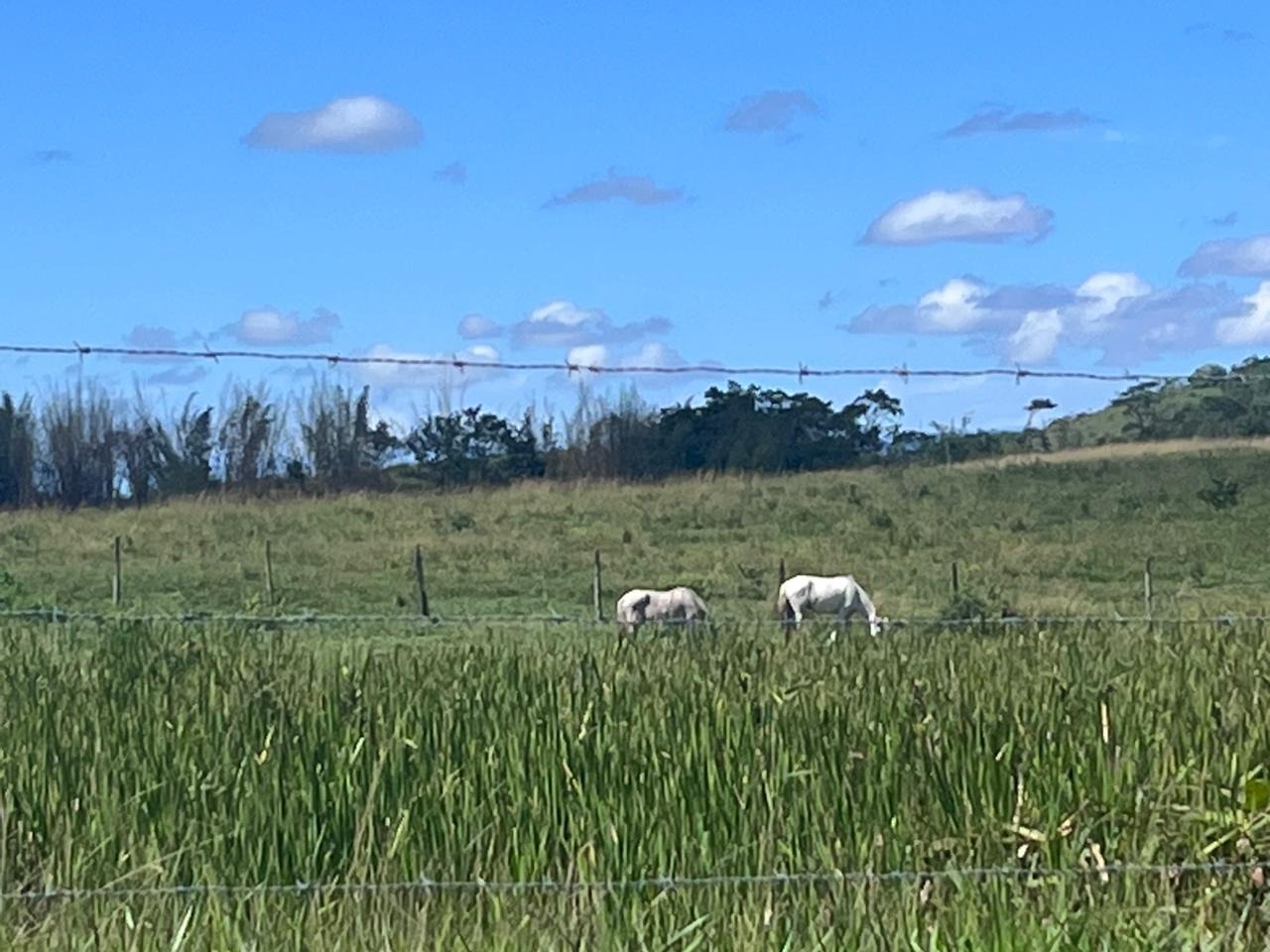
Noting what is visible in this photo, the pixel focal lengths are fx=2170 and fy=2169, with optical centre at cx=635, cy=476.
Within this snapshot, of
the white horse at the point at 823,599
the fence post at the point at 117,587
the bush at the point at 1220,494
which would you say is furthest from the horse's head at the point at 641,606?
the bush at the point at 1220,494

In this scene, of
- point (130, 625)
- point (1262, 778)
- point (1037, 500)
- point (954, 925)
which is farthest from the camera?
point (1037, 500)

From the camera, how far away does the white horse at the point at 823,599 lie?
73.1 feet

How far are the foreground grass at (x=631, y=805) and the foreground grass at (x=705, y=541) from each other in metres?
16.5

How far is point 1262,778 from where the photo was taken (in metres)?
7.25

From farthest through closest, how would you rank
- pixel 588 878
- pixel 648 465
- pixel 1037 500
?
pixel 1037 500 → pixel 648 465 → pixel 588 878

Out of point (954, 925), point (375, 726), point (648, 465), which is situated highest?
point (648, 465)

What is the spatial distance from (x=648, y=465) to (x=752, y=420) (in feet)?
8.13

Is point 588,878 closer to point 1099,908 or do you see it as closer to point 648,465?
point 1099,908

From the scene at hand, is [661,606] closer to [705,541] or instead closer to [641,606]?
[641,606]

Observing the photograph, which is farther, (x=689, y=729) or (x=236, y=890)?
(x=689, y=729)

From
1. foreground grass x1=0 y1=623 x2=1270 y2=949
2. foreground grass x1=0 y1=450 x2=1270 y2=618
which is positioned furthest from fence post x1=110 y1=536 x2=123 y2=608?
foreground grass x1=0 y1=623 x2=1270 y2=949

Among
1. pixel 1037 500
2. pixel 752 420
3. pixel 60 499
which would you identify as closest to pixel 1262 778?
pixel 752 420

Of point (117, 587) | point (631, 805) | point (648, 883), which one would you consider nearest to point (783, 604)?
point (117, 587)

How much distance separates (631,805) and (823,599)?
15.5m
